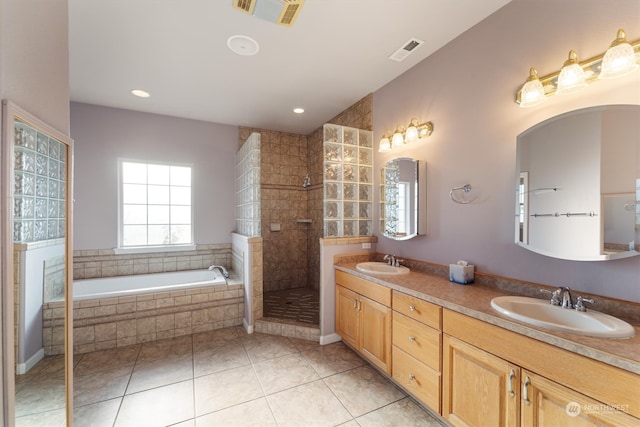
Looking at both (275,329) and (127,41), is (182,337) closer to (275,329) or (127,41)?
(275,329)

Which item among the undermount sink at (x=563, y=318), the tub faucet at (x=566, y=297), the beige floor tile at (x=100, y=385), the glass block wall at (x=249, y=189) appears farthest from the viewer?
the glass block wall at (x=249, y=189)

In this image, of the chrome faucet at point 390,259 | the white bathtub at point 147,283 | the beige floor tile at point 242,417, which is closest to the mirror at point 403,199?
the chrome faucet at point 390,259

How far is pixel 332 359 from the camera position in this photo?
2.32 m

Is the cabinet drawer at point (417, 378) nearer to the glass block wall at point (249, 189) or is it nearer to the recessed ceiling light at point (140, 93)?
the glass block wall at point (249, 189)

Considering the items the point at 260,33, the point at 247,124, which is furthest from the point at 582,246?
the point at 247,124

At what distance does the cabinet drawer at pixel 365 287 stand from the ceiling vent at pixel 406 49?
1950 millimetres

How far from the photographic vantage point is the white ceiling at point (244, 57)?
169cm

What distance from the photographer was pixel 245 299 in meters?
3.04

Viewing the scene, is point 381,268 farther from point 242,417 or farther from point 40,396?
point 40,396

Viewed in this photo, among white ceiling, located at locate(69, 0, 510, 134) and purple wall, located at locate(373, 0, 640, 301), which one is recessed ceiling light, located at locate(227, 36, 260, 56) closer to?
white ceiling, located at locate(69, 0, 510, 134)

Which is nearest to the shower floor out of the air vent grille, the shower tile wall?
the shower tile wall

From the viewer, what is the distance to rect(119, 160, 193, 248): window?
3.36m

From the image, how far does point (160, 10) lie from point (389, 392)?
3.16 metres

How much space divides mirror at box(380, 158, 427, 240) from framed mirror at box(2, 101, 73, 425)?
92.1 inches
